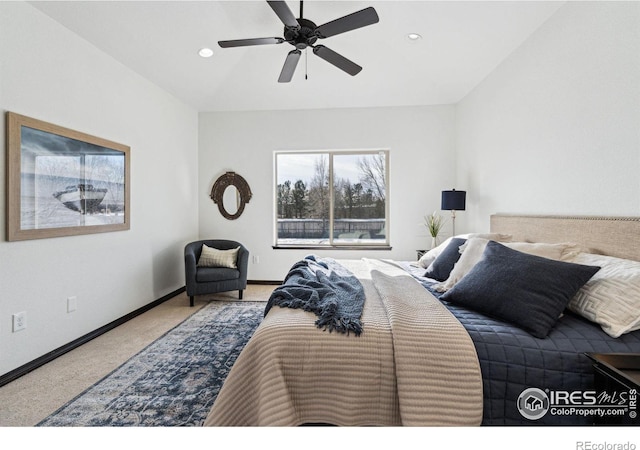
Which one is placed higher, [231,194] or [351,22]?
[351,22]

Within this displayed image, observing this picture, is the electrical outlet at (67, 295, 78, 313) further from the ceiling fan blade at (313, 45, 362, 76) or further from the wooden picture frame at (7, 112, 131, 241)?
the ceiling fan blade at (313, 45, 362, 76)

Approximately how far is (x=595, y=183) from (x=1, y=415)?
3.92 metres

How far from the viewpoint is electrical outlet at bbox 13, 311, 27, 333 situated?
2287 millimetres

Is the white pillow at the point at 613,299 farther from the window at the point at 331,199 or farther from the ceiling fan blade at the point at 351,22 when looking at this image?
the window at the point at 331,199

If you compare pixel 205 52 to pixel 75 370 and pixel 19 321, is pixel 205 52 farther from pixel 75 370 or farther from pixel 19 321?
pixel 75 370

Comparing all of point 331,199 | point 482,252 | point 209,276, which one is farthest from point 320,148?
point 482,252

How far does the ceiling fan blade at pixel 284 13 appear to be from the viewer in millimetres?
2150

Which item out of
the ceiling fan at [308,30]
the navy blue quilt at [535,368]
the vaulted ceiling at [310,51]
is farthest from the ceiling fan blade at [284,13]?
the navy blue quilt at [535,368]

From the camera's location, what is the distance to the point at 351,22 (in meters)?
2.32

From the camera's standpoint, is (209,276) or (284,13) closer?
(284,13)

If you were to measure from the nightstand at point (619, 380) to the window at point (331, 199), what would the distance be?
12.2 ft

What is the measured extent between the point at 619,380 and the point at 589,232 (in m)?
1.35

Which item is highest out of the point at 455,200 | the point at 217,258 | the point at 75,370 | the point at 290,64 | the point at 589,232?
the point at 290,64

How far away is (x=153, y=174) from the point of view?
3.96 meters
